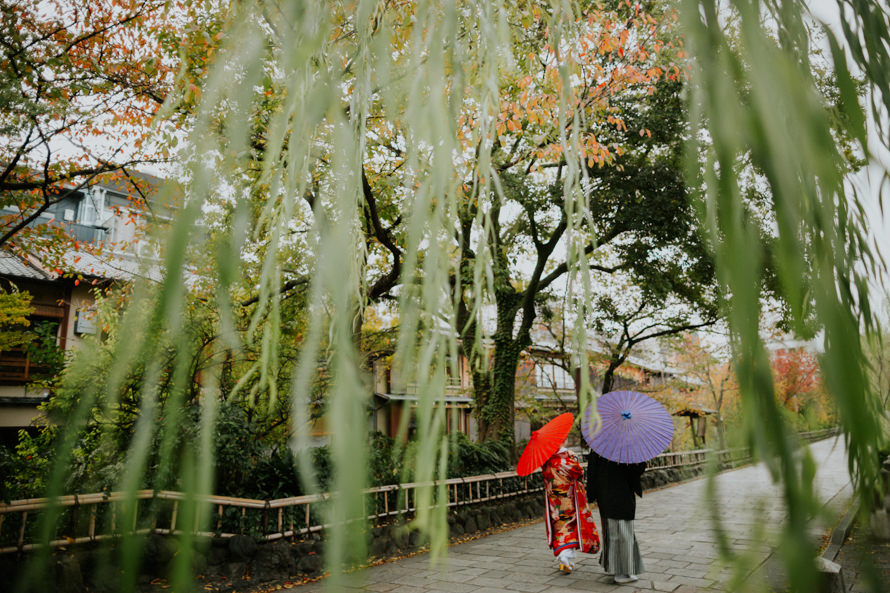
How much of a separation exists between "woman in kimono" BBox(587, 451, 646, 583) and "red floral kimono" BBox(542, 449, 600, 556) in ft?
1.20

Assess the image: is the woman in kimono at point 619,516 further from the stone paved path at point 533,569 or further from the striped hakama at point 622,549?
the stone paved path at point 533,569

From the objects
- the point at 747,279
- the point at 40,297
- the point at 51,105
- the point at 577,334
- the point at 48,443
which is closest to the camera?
the point at 747,279

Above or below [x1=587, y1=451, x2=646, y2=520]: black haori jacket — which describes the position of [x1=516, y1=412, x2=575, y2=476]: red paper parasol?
above

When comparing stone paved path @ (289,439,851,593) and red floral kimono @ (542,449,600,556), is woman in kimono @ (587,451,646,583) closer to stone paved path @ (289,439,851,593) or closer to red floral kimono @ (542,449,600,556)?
stone paved path @ (289,439,851,593)

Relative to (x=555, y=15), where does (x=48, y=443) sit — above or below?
below

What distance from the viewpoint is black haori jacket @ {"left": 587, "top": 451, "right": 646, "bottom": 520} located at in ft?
15.3

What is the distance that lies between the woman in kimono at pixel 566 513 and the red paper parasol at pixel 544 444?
0.53ft

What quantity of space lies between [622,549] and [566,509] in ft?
2.16

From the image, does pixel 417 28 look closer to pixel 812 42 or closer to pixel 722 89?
pixel 722 89

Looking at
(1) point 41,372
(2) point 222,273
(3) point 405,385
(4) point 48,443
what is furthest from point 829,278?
(1) point 41,372

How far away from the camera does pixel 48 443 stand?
176 inches

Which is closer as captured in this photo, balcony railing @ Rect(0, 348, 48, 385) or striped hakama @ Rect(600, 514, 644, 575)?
striped hakama @ Rect(600, 514, 644, 575)

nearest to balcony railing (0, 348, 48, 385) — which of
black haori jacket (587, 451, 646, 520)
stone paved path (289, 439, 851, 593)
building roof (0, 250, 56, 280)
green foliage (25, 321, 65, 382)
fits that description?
building roof (0, 250, 56, 280)

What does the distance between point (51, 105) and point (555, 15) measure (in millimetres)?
4403
